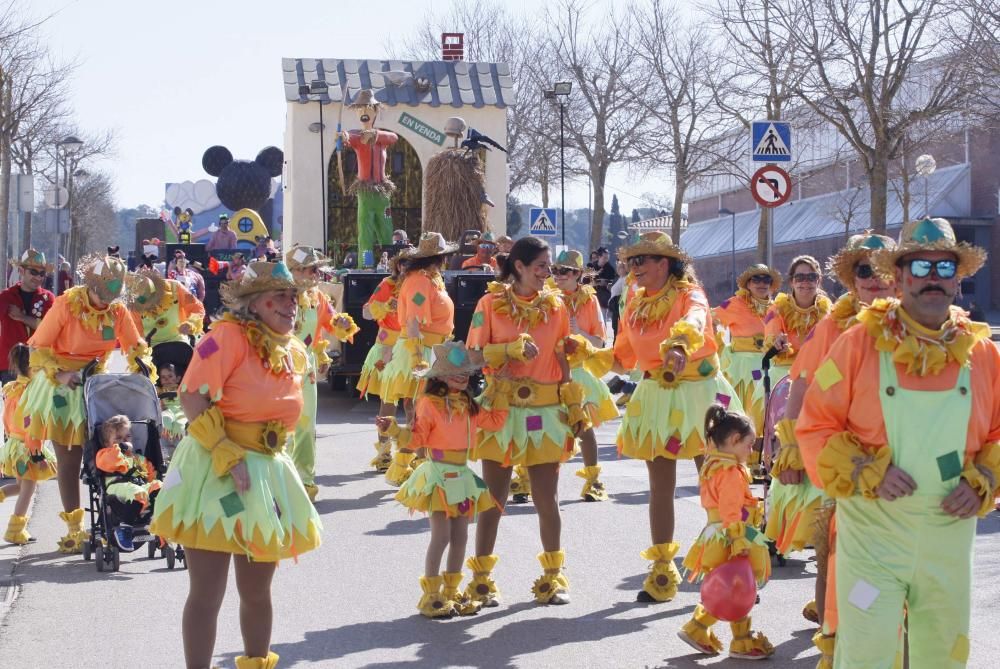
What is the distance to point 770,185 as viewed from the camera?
51.3 ft

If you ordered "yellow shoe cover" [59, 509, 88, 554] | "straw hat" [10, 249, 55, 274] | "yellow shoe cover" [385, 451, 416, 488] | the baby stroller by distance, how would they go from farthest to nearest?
"straw hat" [10, 249, 55, 274] < "yellow shoe cover" [385, 451, 416, 488] < "yellow shoe cover" [59, 509, 88, 554] < the baby stroller

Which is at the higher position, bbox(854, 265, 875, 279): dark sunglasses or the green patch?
bbox(854, 265, 875, 279): dark sunglasses

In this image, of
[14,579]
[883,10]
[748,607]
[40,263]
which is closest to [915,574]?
[748,607]

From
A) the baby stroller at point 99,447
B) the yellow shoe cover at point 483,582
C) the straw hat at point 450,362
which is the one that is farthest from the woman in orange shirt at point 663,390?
the baby stroller at point 99,447

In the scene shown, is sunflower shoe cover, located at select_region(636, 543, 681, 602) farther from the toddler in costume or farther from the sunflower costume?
the sunflower costume

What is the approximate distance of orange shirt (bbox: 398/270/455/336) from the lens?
38.5 feet

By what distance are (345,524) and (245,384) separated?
16.1ft

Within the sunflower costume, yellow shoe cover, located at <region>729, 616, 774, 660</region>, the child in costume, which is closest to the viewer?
the sunflower costume

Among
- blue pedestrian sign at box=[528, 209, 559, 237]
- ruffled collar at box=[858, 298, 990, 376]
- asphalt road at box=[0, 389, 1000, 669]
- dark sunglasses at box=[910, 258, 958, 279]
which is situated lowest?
asphalt road at box=[0, 389, 1000, 669]

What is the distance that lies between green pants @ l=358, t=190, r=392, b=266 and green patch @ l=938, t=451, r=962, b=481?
16411mm

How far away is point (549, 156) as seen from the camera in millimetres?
45219

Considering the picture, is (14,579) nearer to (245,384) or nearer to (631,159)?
(245,384)

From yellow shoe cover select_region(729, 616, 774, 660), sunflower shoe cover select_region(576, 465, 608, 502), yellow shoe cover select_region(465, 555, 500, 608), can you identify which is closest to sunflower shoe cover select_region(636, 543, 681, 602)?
yellow shoe cover select_region(465, 555, 500, 608)

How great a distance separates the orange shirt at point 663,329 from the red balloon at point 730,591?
1.50 metres
